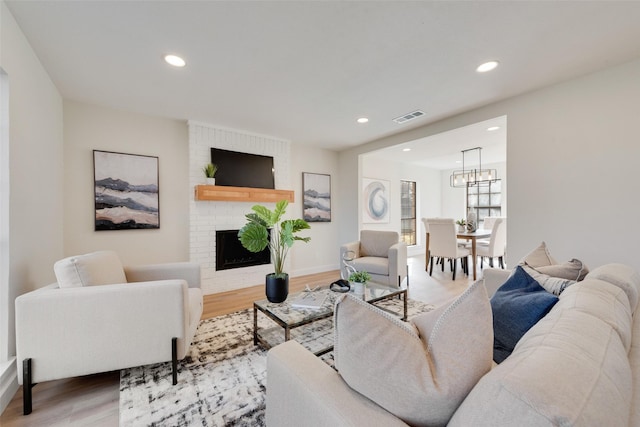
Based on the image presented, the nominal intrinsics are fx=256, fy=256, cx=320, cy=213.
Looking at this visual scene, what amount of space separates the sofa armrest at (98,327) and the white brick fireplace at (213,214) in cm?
205

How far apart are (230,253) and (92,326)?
7.72 feet

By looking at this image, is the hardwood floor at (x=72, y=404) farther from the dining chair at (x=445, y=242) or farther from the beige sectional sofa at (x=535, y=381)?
the dining chair at (x=445, y=242)

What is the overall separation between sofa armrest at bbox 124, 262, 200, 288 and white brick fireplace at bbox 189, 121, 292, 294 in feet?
3.84

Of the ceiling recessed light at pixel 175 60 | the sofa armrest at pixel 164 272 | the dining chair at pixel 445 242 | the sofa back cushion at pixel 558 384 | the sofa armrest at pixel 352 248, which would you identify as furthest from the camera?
the dining chair at pixel 445 242

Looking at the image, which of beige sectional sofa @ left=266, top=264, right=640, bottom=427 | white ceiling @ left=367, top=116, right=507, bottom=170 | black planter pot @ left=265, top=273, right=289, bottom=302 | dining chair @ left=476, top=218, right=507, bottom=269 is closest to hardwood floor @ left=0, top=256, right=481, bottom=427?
black planter pot @ left=265, top=273, right=289, bottom=302

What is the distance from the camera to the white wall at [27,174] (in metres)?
1.67

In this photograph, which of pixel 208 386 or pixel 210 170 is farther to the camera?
pixel 210 170

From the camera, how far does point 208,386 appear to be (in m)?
1.69

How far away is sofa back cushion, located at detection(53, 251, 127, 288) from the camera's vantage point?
1661 millimetres

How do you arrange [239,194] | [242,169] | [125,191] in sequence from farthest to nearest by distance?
[242,169]
[239,194]
[125,191]

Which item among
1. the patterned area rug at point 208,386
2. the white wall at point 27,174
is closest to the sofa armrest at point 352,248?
the patterned area rug at point 208,386

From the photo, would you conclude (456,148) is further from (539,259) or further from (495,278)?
(539,259)

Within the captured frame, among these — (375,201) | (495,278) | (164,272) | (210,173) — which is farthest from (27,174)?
(375,201)

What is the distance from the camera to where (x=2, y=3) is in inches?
61.3
